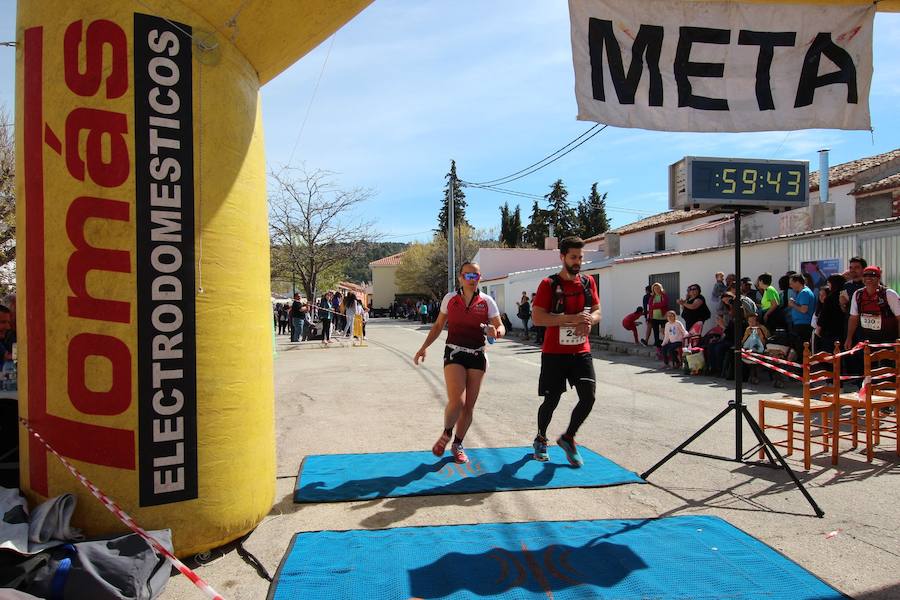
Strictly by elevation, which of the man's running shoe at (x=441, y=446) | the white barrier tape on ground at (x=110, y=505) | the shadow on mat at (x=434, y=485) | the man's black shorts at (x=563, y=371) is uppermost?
the man's black shorts at (x=563, y=371)

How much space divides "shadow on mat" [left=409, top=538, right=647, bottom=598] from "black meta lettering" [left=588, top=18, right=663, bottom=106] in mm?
3183

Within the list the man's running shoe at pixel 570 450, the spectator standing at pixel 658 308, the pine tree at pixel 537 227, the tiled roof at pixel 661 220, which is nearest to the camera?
the man's running shoe at pixel 570 450

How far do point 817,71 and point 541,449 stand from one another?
3886 mm

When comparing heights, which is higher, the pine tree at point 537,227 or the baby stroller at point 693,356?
the pine tree at point 537,227

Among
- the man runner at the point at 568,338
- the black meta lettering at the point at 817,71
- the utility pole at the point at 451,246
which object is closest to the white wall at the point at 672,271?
the black meta lettering at the point at 817,71

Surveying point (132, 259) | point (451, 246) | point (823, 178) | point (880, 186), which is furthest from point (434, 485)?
point (451, 246)

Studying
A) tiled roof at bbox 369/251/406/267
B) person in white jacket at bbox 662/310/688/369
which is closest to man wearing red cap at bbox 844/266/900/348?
person in white jacket at bbox 662/310/688/369

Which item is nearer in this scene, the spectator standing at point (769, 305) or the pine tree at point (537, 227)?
the spectator standing at point (769, 305)

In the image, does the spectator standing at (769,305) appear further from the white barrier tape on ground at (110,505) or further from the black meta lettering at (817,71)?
the white barrier tape on ground at (110,505)

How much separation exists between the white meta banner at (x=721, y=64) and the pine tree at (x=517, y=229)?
6893cm

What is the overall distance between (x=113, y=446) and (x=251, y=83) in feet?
7.84

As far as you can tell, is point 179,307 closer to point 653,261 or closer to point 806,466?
point 806,466

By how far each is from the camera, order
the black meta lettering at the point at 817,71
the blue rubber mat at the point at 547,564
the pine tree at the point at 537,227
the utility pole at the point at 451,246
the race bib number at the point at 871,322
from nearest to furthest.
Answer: the blue rubber mat at the point at 547,564
the black meta lettering at the point at 817,71
the race bib number at the point at 871,322
the utility pole at the point at 451,246
the pine tree at the point at 537,227

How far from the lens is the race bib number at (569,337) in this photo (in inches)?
209
